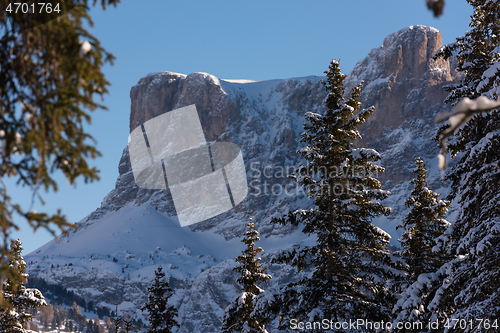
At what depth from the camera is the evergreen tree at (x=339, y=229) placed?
12727 millimetres

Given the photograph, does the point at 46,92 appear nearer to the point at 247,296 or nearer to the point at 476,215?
the point at 476,215

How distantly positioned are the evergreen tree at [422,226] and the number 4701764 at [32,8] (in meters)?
15.9

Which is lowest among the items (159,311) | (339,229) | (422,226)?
(159,311)

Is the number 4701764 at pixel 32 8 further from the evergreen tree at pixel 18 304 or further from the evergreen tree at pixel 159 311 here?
the evergreen tree at pixel 159 311

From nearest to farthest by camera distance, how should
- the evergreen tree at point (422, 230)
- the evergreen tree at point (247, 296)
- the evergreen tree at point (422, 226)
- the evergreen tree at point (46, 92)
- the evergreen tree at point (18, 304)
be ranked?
the evergreen tree at point (46, 92)
the evergreen tree at point (18, 304)
the evergreen tree at point (422, 230)
the evergreen tree at point (422, 226)
the evergreen tree at point (247, 296)

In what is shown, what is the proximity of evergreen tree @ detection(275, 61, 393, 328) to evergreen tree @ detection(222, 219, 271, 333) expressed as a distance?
4.17m

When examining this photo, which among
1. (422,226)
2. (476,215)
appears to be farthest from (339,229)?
(422,226)

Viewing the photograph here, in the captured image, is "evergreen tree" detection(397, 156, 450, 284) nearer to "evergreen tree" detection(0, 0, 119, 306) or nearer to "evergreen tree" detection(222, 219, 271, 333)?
"evergreen tree" detection(222, 219, 271, 333)

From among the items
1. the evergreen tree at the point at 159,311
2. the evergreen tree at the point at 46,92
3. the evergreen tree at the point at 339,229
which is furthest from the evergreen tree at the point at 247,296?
the evergreen tree at the point at 46,92

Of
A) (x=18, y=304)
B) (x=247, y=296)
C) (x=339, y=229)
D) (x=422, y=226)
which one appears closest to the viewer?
(x=339, y=229)

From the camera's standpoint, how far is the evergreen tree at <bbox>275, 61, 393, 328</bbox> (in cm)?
1273

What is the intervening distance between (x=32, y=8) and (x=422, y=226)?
17.2 meters

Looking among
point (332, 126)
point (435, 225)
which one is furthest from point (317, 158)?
point (435, 225)

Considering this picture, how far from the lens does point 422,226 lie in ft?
58.3
